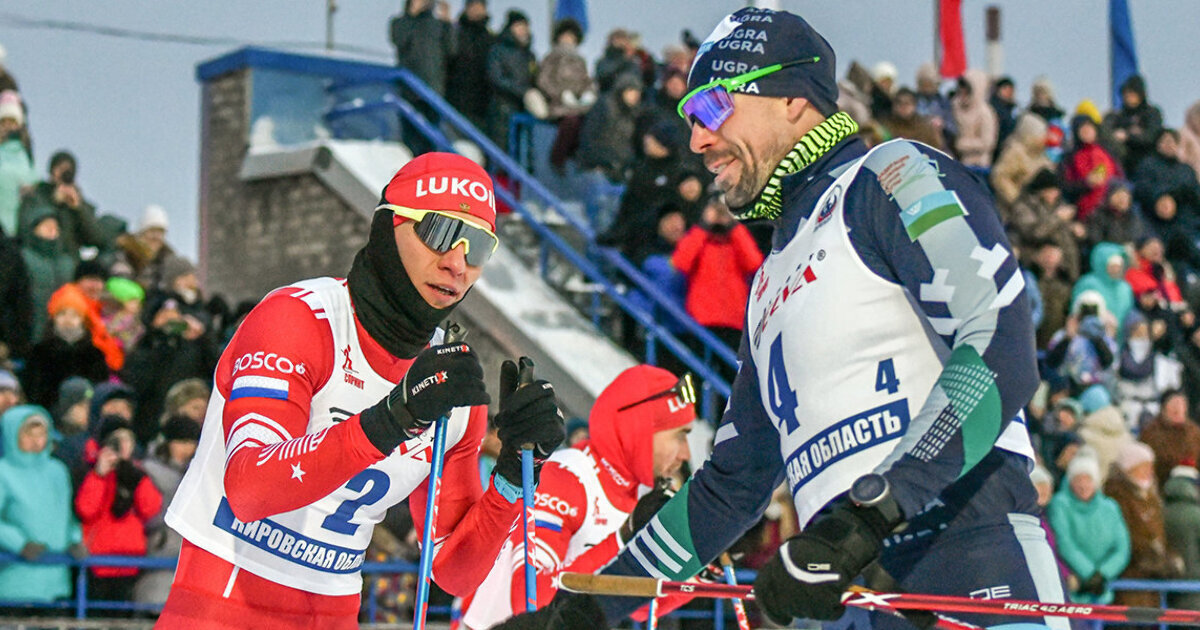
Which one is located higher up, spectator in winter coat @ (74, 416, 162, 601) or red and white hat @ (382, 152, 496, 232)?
red and white hat @ (382, 152, 496, 232)

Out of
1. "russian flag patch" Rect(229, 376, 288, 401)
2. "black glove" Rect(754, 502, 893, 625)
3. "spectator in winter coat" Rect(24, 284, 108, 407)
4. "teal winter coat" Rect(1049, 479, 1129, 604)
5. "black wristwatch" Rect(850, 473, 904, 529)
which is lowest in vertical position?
"teal winter coat" Rect(1049, 479, 1129, 604)

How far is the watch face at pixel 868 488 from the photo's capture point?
3.09 m

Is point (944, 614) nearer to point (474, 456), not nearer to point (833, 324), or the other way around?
point (833, 324)

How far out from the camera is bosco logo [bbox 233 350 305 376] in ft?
13.1

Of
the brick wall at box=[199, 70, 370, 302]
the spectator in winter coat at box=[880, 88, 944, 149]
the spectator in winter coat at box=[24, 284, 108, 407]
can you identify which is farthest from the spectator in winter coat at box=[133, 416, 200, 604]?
the spectator in winter coat at box=[880, 88, 944, 149]

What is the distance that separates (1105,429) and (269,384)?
8.82m

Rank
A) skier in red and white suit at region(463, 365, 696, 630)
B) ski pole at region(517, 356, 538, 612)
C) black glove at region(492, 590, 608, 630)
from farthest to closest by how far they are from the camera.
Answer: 1. skier in red and white suit at region(463, 365, 696, 630)
2. ski pole at region(517, 356, 538, 612)
3. black glove at region(492, 590, 608, 630)

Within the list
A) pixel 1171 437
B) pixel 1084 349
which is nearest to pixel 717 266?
pixel 1084 349

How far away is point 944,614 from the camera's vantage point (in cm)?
329

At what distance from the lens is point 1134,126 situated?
53.7 feet

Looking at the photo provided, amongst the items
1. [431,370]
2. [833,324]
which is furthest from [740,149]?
[431,370]

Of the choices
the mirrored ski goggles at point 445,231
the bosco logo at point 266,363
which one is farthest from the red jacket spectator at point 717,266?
the bosco logo at point 266,363

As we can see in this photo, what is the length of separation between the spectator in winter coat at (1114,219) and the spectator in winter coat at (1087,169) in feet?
0.26

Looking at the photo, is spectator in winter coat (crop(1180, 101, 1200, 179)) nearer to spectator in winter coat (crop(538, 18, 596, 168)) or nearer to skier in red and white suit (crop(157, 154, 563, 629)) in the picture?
spectator in winter coat (crop(538, 18, 596, 168))
